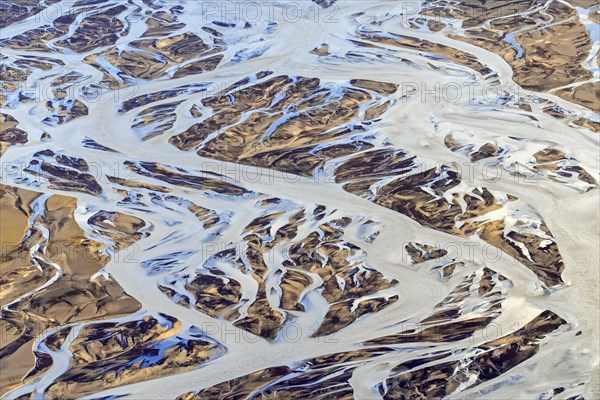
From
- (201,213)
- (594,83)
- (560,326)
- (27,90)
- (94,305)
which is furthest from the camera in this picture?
(27,90)

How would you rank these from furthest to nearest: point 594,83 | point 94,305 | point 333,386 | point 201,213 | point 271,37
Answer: point 271,37 → point 594,83 → point 201,213 → point 94,305 → point 333,386

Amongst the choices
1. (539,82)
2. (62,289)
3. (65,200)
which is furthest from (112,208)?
(539,82)

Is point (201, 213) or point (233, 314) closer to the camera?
point (233, 314)

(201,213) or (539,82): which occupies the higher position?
(539,82)

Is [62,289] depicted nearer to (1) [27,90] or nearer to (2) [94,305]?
(2) [94,305]

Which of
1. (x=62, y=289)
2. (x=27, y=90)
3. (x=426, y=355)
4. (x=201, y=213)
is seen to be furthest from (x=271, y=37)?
(x=426, y=355)

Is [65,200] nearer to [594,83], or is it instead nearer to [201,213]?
[201,213]
